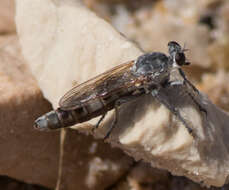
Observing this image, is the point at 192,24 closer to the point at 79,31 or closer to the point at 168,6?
the point at 168,6

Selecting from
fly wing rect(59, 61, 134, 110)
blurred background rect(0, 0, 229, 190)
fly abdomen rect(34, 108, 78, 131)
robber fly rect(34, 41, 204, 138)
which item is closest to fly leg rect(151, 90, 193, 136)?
robber fly rect(34, 41, 204, 138)

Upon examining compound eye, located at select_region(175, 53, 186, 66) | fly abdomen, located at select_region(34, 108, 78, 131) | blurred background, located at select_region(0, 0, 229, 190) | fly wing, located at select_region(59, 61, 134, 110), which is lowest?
blurred background, located at select_region(0, 0, 229, 190)

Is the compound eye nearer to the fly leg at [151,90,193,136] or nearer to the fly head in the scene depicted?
the fly head

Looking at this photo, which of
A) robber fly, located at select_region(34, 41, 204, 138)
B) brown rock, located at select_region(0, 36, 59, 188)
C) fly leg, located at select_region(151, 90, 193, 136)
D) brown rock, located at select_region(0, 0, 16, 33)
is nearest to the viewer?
fly leg, located at select_region(151, 90, 193, 136)

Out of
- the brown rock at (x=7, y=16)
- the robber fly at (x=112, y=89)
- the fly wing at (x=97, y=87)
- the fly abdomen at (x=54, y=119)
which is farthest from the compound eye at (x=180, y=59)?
the brown rock at (x=7, y=16)

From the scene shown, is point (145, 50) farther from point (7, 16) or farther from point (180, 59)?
point (180, 59)

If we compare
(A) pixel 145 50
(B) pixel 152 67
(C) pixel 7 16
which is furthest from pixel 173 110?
(A) pixel 145 50

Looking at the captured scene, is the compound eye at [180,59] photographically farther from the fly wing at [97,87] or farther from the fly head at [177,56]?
the fly wing at [97,87]

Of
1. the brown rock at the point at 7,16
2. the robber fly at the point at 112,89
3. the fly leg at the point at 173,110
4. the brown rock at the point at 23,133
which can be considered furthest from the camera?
the brown rock at the point at 7,16
